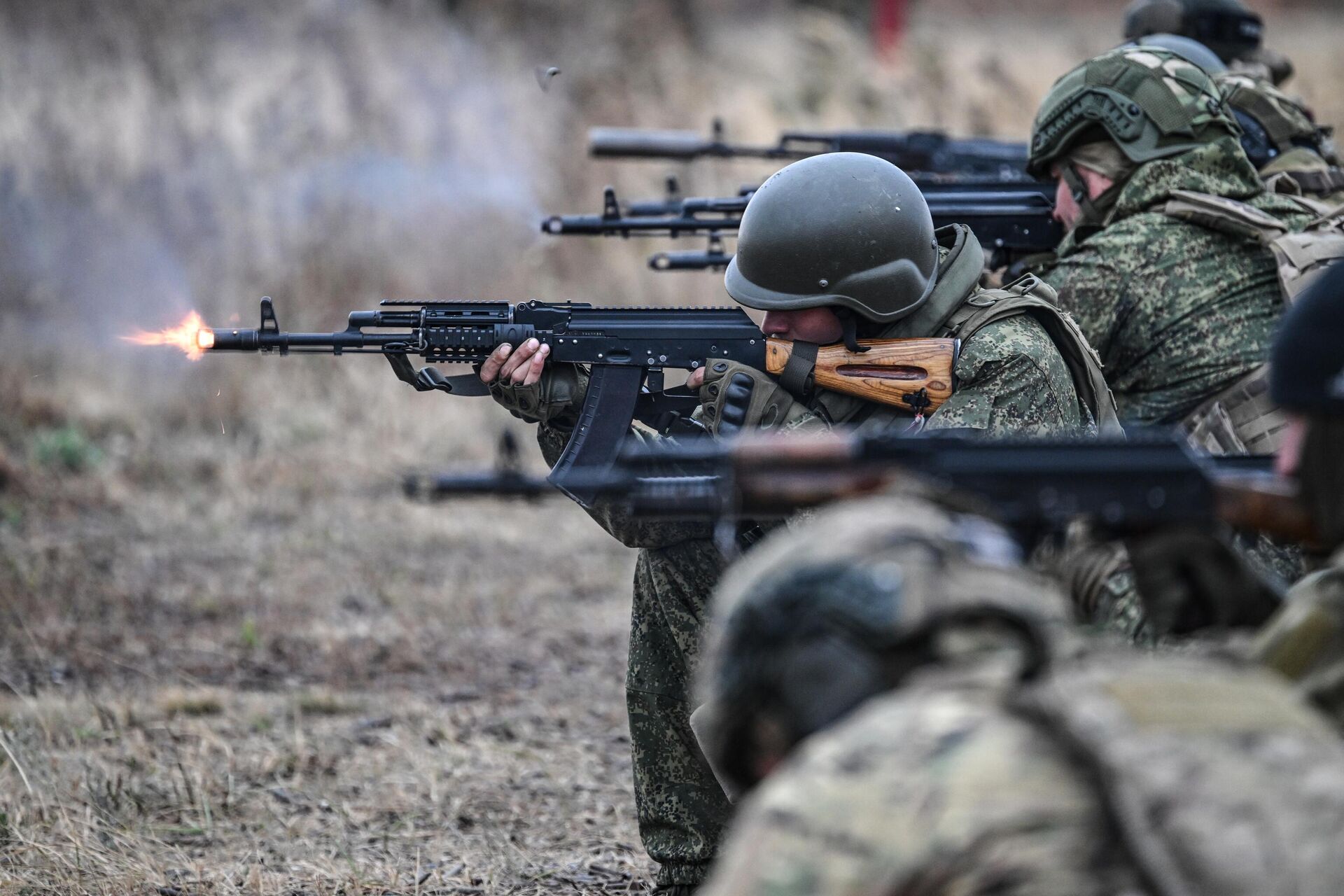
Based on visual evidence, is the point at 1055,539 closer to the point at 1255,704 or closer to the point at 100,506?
the point at 1255,704

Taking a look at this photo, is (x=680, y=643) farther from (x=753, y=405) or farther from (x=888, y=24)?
(x=888, y=24)

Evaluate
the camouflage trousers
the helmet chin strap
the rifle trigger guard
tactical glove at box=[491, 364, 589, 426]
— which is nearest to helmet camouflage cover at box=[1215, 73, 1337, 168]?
the helmet chin strap

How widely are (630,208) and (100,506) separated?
4.81 metres

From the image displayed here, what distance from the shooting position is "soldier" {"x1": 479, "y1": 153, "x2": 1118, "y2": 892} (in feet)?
13.2

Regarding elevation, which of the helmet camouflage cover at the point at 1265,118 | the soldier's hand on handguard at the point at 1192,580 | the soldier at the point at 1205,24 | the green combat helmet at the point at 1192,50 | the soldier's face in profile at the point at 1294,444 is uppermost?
the soldier at the point at 1205,24

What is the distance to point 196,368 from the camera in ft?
40.2

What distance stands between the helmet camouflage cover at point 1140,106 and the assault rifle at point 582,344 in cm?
157

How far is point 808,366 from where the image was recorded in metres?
4.21

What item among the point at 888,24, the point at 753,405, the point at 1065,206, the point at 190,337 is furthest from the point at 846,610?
the point at 888,24

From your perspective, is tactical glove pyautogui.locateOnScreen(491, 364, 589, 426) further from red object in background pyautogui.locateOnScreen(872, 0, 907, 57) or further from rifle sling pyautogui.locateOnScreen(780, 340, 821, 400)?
red object in background pyautogui.locateOnScreen(872, 0, 907, 57)

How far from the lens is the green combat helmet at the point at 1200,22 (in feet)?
24.6

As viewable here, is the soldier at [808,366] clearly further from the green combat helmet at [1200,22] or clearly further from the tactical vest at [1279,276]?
the green combat helmet at [1200,22]

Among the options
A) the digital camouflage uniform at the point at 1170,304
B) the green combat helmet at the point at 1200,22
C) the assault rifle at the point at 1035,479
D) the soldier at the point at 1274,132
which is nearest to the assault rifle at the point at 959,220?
the digital camouflage uniform at the point at 1170,304

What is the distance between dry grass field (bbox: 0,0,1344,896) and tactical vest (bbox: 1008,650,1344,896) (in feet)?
9.60
